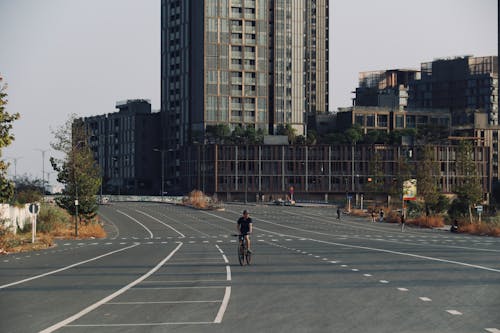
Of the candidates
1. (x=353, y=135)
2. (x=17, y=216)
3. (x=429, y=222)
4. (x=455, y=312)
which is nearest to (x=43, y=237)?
(x=17, y=216)

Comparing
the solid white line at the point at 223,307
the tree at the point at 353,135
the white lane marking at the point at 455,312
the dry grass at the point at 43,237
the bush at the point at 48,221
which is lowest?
the dry grass at the point at 43,237

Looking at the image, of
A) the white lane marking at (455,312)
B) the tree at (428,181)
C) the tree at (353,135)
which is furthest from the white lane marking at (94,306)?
the tree at (353,135)

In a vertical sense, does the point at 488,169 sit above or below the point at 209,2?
below

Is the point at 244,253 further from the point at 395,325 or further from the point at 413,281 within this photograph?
the point at 395,325

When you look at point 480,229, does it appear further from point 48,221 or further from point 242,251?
point 242,251

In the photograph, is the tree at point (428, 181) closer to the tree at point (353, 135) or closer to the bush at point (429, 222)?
the bush at point (429, 222)

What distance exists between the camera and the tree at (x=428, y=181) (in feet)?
327

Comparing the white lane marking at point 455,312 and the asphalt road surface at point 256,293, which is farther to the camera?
the white lane marking at point 455,312

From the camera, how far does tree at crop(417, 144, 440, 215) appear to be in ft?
327

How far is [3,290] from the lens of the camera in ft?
73.6

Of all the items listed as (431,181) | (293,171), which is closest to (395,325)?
(431,181)

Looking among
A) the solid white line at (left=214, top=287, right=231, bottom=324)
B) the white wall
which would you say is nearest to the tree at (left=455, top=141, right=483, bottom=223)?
the white wall

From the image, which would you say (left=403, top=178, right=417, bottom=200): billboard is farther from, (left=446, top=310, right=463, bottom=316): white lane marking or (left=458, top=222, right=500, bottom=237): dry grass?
(left=446, top=310, right=463, bottom=316): white lane marking

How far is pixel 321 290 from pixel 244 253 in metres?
9.97
